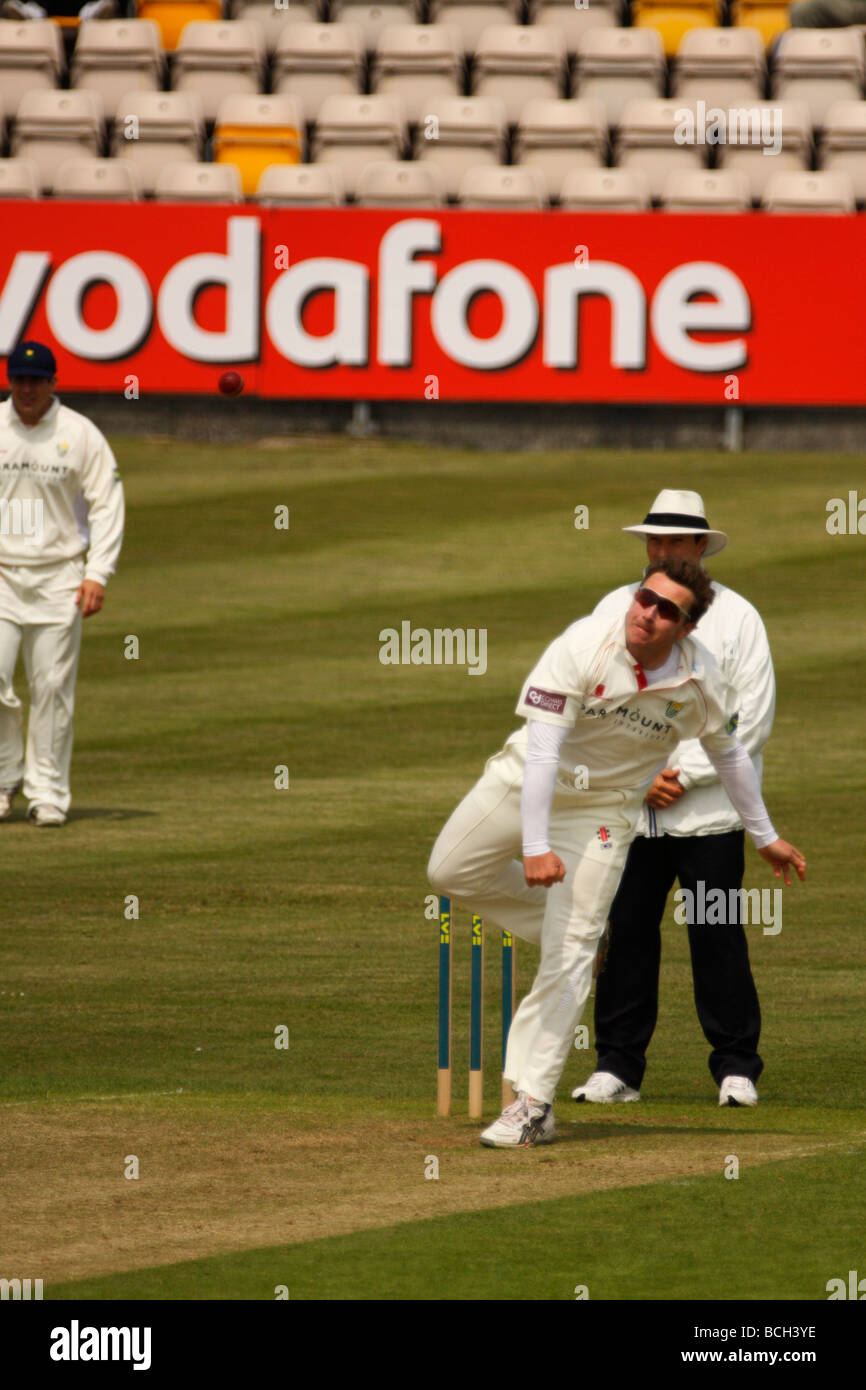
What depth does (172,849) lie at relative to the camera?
13.0 m

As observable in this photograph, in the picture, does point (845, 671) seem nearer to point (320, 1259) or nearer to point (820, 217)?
point (820, 217)

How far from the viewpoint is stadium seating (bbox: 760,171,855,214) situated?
24.2m

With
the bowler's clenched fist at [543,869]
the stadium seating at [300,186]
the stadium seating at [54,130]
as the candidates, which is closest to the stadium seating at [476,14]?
the stadium seating at [300,186]

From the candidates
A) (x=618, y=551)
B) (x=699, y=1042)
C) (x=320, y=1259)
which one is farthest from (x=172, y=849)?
(x=618, y=551)

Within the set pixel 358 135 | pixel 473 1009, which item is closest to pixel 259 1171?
pixel 473 1009

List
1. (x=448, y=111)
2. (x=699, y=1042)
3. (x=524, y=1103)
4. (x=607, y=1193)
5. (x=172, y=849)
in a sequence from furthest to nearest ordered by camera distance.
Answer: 1. (x=448, y=111)
2. (x=172, y=849)
3. (x=699, y=1042)
4. (x=524, y=1103)
5. (x=607, y=1193)

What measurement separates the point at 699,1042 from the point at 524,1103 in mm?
2492

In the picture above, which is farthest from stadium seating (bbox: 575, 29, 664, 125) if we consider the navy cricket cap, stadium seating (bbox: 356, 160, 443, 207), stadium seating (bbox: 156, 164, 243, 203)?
the navy cricket cap

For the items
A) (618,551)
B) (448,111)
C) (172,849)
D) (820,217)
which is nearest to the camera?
(172,849)

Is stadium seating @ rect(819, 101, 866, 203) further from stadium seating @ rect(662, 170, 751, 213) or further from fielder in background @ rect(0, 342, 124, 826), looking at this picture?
fielder in background @ rect(0, 342, 124, 826)

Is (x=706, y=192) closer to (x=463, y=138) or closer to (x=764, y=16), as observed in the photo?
(x=463, y=138)

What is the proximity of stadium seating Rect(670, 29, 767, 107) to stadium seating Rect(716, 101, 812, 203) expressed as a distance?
0.64 m

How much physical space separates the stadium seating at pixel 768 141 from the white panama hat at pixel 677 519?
18.2 metres
